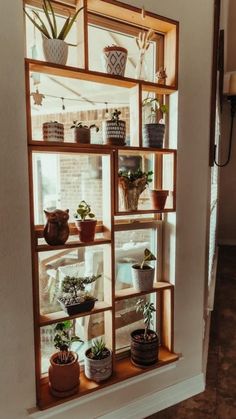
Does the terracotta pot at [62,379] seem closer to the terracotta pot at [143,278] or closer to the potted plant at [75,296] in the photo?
the potted plant at [75,296]

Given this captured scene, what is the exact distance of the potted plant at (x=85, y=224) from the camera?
4.49 feet

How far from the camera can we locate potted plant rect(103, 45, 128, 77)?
4.40 feet

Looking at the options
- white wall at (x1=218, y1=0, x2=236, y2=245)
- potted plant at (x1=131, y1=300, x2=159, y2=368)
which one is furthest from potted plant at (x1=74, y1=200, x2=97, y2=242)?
white wall at (x1=218, y1=0, x2=236, y2=245)

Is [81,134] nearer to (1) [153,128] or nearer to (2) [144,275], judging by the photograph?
(1) [153,128]

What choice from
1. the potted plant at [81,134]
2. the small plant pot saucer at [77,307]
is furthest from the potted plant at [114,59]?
the small plant pot saucer at [77,307]

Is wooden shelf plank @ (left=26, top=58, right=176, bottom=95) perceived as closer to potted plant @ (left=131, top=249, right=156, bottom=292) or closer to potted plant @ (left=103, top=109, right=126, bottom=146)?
potted plant @ (left=103, top=109, right=126, bottom=146)

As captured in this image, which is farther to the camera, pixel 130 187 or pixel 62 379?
pixel 130 187

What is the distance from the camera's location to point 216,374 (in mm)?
1838

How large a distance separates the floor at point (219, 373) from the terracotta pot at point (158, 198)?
3.60ft

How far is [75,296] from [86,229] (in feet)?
1.07

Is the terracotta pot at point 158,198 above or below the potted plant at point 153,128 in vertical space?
below

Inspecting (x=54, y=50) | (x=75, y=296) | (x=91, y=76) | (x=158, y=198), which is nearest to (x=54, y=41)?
(x=54, y=50)

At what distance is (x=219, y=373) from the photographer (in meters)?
1.84

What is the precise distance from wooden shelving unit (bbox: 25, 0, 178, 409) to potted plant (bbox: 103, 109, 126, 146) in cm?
4
